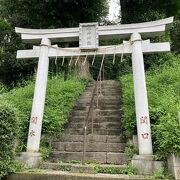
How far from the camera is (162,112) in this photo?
677 centimetres

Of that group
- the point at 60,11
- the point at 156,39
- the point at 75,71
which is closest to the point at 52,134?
the point at 75,71

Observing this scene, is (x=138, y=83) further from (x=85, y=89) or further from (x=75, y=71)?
(x=75, y=71)

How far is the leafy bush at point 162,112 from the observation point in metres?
5.57

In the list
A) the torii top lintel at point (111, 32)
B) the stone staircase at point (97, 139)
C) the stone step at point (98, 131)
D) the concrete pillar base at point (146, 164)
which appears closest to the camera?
the concrete pillar base at point (146, 164)

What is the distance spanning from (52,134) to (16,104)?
1677 millimetres

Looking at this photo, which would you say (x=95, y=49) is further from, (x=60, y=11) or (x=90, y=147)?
(x=60, y=11)

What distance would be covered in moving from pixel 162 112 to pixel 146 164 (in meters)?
1.37

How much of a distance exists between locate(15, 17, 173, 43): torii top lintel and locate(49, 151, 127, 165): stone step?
308 centimetres

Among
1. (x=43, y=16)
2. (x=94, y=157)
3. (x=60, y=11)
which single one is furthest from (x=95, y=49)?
(x=43, y=16)

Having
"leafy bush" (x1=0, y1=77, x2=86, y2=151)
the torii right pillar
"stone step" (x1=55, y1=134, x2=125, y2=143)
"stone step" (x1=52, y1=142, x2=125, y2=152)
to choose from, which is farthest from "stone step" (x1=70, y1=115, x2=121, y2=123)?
the torii right pillar

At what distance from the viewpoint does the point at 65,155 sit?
22.7 ft

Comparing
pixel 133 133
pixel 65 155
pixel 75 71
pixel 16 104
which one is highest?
pixel 75 71

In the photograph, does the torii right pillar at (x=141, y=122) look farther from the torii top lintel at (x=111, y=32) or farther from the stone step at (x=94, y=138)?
the stone step at (x=94, y=138)

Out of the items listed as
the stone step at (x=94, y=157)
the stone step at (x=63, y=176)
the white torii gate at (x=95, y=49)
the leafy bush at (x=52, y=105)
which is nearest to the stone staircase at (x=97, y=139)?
the stone step at (x=94, y=157)
